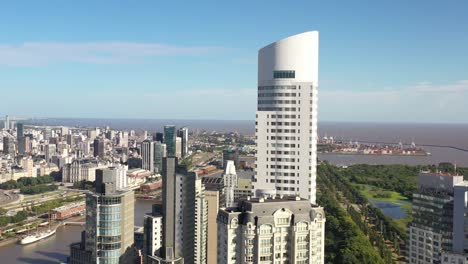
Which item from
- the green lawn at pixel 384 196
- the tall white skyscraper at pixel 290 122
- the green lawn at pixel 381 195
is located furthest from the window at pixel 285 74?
the green lawn at pixel 381 195

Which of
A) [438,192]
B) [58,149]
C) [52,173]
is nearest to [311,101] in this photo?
[438,192]

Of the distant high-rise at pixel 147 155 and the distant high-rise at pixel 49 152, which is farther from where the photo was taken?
the distant high-rise at pixel 49 152

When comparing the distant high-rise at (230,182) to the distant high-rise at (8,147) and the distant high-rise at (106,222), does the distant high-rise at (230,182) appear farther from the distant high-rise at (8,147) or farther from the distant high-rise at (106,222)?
the distant high-rise at (8,147)

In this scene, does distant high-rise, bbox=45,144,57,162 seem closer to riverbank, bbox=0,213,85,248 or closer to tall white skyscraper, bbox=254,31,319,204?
riverbank, bbox=0,213,85,248

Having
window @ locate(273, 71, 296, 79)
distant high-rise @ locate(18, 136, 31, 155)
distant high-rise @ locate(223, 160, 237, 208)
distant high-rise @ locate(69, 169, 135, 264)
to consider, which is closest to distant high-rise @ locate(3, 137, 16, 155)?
distant high-rise @ locate(18, 136, 31, 155)

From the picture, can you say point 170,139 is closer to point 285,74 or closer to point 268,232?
point 285,74

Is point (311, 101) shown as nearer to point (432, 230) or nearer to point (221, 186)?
point (432, 230)
